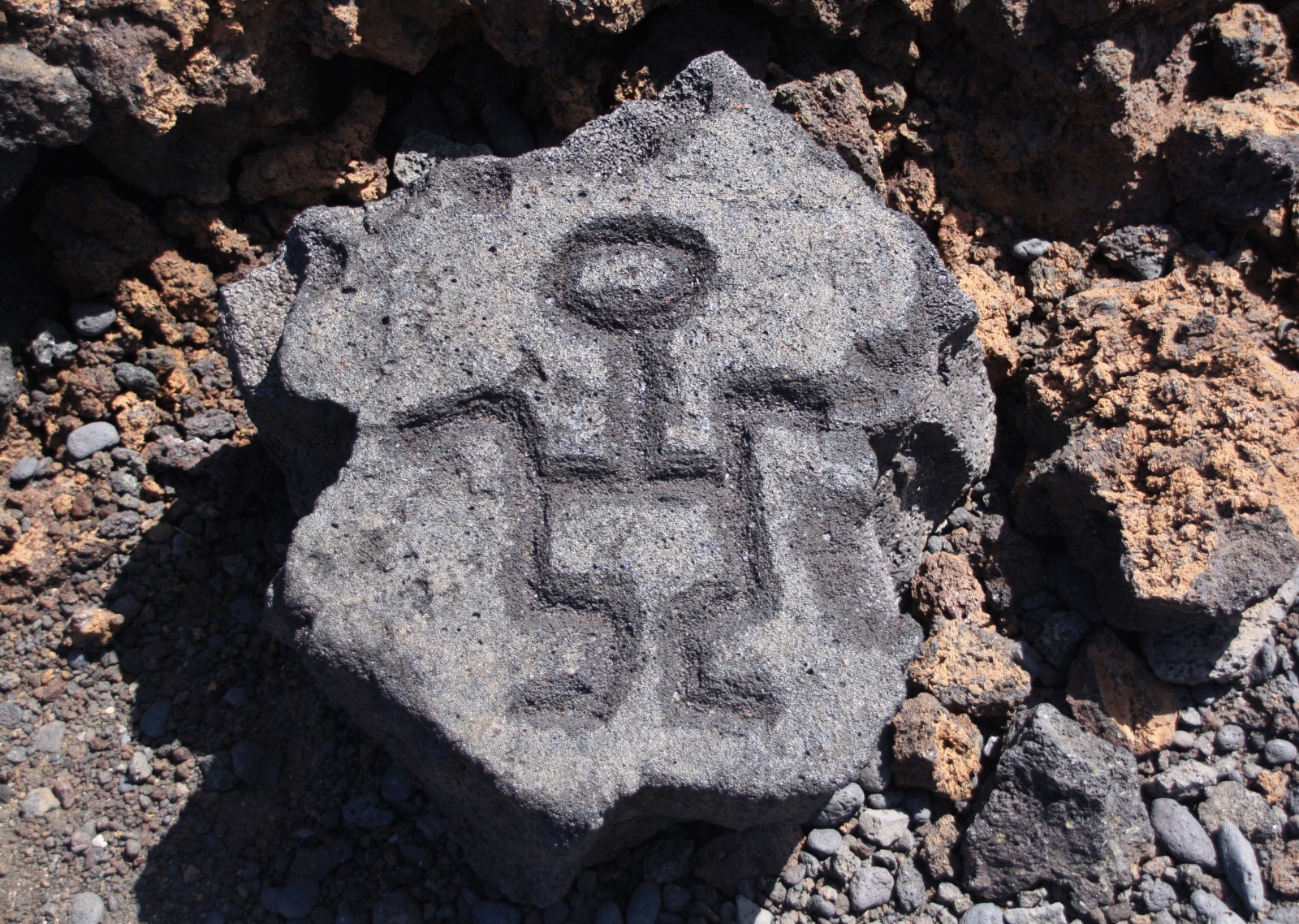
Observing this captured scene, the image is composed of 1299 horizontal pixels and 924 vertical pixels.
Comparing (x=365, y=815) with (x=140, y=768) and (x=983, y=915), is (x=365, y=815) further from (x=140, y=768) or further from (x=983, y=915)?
(x=983, y=915)

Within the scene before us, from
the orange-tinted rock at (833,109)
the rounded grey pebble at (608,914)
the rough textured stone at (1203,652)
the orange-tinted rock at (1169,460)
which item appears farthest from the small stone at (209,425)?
the rough textured stone at (1203,652)

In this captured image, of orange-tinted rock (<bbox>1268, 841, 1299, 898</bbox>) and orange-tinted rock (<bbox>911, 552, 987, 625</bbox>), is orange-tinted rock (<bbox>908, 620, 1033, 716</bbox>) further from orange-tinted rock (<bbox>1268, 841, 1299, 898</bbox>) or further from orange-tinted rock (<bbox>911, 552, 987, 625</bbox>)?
orange-tinted rock (<bbox>1268, 841, 1299, 898</bbox>)

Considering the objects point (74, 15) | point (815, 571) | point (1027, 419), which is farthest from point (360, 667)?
point (1027, 419)

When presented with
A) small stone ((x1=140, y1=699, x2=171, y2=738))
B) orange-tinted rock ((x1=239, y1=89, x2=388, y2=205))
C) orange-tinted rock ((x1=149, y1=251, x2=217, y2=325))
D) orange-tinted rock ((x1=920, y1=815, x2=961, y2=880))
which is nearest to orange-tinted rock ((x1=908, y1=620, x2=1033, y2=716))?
orange-tinted rock ((x1=920, y1=815, x2=961, y2=880))

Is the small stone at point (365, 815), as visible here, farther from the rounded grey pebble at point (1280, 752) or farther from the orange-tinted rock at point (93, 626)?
the rounded grey pebble at point (1280, 752)

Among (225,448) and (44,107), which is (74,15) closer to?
(44,107)

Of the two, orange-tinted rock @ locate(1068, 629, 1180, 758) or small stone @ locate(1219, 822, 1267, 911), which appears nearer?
small stone @ locate(1219, 822, 1267, 911)

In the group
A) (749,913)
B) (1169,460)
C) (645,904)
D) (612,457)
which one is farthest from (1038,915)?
(612,457)
